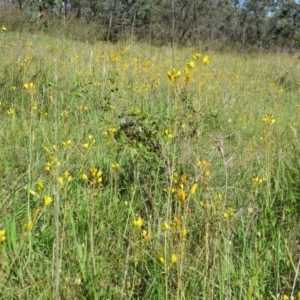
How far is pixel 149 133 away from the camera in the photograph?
6.18 ft

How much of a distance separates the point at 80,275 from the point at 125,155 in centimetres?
95

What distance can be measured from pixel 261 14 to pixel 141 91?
18.5m

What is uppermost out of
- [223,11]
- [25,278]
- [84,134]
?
[223,11]

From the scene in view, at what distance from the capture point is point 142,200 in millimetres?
1621

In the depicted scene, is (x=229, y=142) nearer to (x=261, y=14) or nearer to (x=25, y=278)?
(x=25, y=278)

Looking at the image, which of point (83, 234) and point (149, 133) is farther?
point (149, 133)

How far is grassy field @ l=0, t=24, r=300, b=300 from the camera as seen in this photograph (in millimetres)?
1082

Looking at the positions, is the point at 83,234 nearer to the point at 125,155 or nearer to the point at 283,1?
the point at 125,155

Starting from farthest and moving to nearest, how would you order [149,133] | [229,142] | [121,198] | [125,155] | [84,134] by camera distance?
[229,142] < [84,134] < [125,155] < [149,133] < [121,198]

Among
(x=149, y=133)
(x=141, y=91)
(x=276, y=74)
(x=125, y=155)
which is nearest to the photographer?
(x=149, y=133)

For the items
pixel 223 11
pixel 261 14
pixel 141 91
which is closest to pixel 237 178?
pixel 141 91

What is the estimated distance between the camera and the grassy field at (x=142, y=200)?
1.08 metres

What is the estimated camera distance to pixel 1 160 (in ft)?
6.26

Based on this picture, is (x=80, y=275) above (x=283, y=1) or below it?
below
